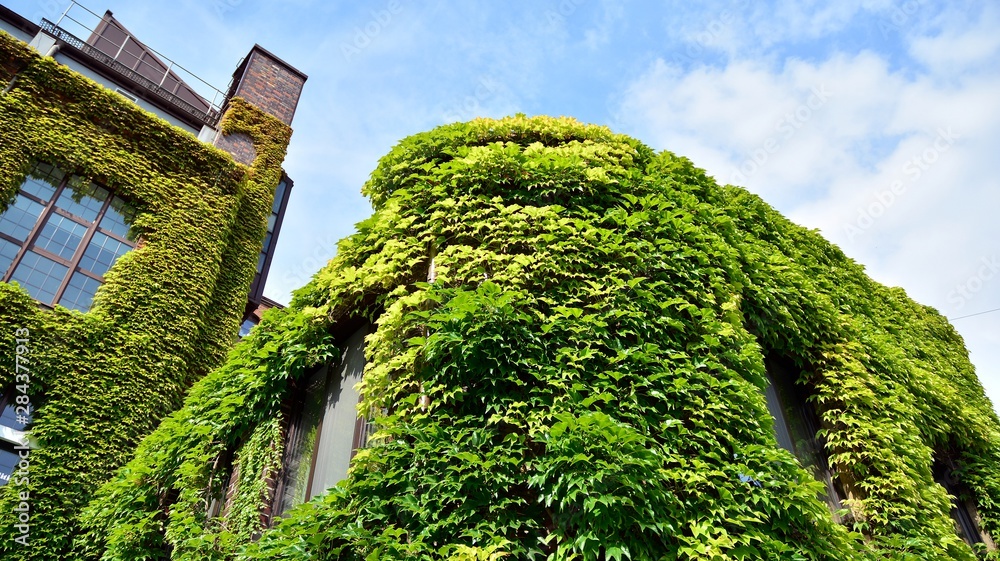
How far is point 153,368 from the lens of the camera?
11539mm

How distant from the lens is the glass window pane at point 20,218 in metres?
11.4

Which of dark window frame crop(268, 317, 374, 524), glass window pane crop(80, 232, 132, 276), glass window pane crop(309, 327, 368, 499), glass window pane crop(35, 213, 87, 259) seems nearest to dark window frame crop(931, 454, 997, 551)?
glass window pane crop(309, 327, 368, 499)

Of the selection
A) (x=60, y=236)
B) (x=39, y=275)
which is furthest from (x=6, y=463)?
(x=60, y=236)

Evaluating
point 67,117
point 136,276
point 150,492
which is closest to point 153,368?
point 136,276

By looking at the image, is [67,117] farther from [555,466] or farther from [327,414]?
[555,466]

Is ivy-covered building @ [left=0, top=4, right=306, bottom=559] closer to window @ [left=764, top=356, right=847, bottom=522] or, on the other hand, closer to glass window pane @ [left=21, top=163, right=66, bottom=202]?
glass window pane @ [left=21, top=163, right=66, bottom=202]

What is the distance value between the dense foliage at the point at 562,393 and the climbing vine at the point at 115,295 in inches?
60.5

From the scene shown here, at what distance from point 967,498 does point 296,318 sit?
950 centimetres

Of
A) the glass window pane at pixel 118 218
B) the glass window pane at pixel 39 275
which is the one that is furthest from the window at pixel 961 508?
the glass window pane at pixel 118 218

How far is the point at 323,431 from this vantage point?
6.80 m

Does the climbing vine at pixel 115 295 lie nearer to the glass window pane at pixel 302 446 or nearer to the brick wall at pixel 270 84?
the brick wall at pixel 270 84

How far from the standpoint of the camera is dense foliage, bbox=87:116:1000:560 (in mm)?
4746

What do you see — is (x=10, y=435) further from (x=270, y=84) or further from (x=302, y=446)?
(x=270, y=84)

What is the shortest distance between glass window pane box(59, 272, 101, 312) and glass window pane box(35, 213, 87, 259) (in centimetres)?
53
